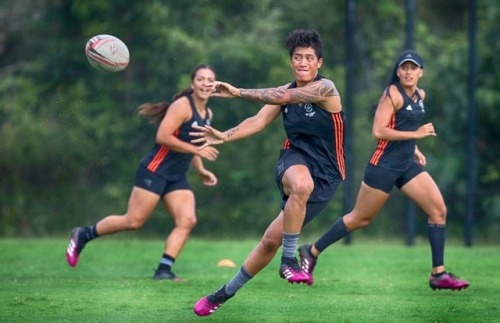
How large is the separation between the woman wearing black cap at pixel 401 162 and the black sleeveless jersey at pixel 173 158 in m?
1.62

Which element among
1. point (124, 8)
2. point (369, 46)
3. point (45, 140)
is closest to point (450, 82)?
point (369, 46)

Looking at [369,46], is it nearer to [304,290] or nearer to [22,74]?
[22,74]

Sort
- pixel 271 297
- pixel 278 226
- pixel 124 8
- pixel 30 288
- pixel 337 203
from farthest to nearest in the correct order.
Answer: pixel 124 8 → pixel 337 203 → pixel 30 288 → pixel 271 297 → pixel 278 226

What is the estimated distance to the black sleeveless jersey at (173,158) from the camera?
1036cm

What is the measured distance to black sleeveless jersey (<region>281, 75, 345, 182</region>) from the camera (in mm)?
7418

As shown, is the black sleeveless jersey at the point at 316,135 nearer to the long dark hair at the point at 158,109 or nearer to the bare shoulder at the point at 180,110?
the bare shoulder at the point at 180,110

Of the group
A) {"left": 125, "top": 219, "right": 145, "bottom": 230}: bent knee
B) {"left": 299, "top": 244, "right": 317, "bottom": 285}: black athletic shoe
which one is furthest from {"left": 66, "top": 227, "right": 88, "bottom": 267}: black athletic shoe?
{"left": 299, "top": 244, "right": 317, "bottom": 285}: black athletic shoe

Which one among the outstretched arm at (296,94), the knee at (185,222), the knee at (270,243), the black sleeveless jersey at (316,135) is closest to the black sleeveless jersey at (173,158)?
the knee at (185,222)

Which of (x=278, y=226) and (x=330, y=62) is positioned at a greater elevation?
(x=330, y=62)

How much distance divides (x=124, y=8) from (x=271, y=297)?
11.8 meters

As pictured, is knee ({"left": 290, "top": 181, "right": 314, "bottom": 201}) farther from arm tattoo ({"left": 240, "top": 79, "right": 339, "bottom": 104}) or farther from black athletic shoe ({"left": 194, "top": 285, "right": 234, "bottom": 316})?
black athletic shoe ({"left": 194, "top": 285, "right": 234, "bottom": 316})

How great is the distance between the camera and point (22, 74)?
2056 cm

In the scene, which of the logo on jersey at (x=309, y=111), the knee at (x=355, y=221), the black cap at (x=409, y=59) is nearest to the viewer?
the logo on jersey at (x=309, y=111)

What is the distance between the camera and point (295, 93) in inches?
282
